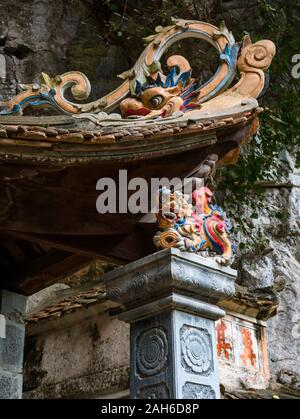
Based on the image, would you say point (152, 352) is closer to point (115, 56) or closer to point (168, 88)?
point (168, 88)

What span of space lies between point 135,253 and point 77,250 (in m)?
0.51

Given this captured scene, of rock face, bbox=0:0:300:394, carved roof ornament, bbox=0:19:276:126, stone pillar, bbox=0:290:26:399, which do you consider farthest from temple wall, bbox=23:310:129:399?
rock face, bbox=0:0:300:394

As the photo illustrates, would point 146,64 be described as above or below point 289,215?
below

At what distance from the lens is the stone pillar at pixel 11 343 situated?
6410mm

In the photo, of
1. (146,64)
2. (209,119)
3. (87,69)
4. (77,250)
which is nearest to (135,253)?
(77,250)

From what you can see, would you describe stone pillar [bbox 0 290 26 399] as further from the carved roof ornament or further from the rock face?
the rock face

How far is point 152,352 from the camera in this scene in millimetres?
4500

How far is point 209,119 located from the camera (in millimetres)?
4953

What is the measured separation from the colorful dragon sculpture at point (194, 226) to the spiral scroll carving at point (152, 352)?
0.64 meters

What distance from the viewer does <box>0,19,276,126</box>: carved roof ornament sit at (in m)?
5.23

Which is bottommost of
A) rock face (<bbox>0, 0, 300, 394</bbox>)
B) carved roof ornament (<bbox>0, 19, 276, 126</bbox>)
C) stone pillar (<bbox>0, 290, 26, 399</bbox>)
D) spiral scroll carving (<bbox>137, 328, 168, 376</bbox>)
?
spiral scroll carving (<bbox>137, 328, 168, 376</bbox>)

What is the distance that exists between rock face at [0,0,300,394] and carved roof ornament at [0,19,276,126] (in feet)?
27.0

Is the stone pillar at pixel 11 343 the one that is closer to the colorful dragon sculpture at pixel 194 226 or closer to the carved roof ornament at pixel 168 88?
the carved roof ornament at pixel 168 88

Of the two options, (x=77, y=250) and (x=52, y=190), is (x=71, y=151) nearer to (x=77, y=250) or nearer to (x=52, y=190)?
(x=52, y=190)
